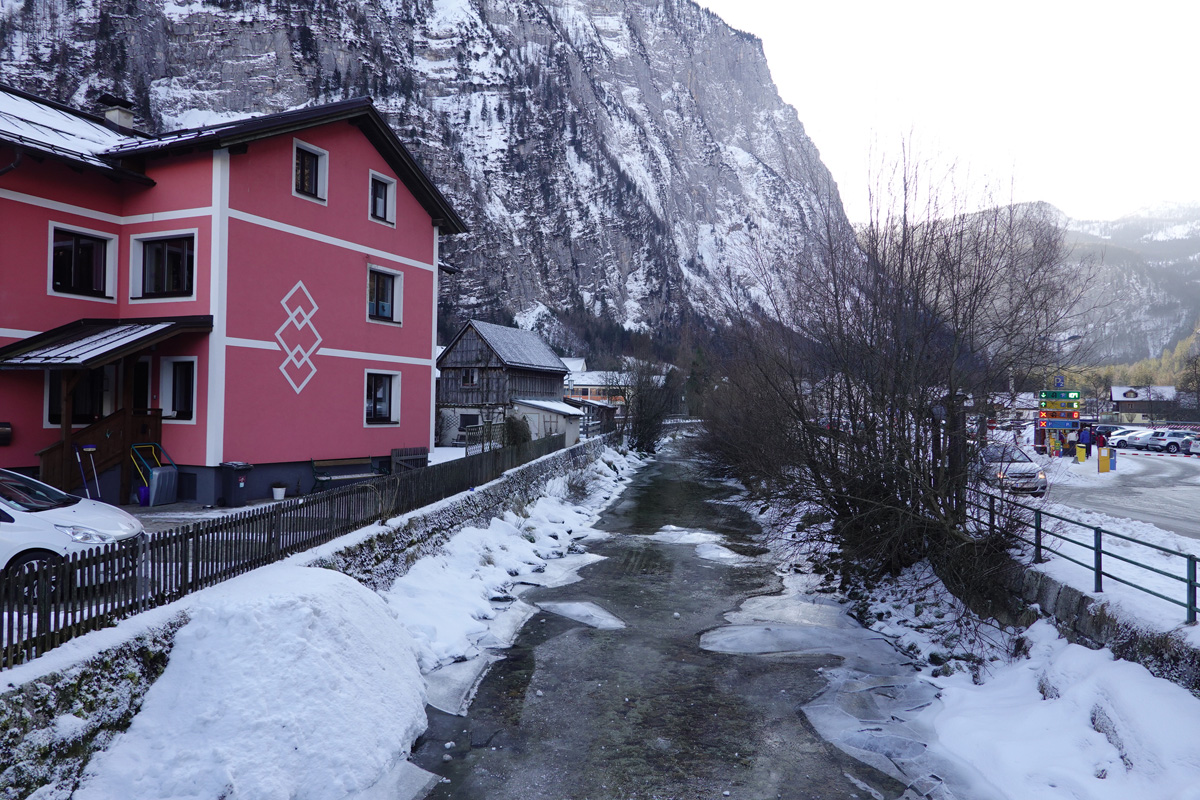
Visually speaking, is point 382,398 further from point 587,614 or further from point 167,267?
point 587,614

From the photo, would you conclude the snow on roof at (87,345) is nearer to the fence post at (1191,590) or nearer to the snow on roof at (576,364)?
the fence post at (1191,590)

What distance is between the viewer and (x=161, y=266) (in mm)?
17625

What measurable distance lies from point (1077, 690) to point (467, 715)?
6.69 metres

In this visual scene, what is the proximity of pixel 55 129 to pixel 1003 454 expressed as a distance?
73.9 ft

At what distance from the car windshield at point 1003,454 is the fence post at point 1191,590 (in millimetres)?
3989

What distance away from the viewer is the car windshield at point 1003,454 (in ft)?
35.5

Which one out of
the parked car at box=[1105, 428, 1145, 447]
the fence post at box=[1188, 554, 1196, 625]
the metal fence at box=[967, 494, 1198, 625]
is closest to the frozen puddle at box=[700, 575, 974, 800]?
the metal fence at box=[967, 494, 1198, 625]

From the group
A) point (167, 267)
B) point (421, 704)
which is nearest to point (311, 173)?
point (167, 267)

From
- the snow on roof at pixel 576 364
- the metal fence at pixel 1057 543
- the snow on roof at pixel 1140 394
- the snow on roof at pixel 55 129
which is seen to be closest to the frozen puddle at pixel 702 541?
the metal fence at pixel 1057 543

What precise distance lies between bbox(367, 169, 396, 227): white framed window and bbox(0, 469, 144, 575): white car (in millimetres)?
14125

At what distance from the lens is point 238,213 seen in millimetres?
16906

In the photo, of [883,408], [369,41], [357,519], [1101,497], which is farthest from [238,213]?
[369,41]

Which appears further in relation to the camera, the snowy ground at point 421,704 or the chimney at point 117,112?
the chimney at point 117,112

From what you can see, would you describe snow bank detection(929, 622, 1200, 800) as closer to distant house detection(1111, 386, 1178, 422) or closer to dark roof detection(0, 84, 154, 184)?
dark roof detection(0, 84, 154, 184)
